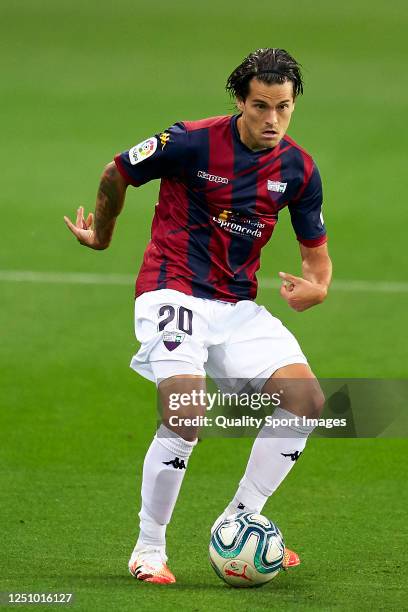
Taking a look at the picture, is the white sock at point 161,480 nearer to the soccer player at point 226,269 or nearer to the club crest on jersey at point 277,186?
the soccer player at point 226,269

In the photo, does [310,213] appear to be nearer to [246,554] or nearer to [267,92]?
[267,92]

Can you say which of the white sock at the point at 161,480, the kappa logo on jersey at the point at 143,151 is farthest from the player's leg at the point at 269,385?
the kappa logo on jersey at the point at 143,151

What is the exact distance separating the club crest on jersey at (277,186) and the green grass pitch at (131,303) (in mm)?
1937

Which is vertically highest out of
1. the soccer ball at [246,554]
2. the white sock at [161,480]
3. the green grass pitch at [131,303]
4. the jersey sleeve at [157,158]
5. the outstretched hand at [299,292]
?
the jersey sleeve at [157,158]

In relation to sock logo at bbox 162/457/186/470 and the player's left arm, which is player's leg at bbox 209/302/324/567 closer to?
the player's left arm

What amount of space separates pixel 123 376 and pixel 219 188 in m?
4.64

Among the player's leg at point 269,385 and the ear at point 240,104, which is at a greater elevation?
the ear at point 240,104

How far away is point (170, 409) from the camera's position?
6.43 metres

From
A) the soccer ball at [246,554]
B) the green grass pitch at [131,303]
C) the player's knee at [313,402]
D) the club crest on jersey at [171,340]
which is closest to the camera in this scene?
the soccer ball at [246,554]

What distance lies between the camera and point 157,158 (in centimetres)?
680

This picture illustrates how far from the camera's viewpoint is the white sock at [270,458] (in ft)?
22.2

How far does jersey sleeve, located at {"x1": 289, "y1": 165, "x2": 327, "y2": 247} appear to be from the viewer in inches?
275

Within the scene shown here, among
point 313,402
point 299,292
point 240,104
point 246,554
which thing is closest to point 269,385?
point 313,402

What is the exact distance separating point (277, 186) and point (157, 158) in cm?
63
